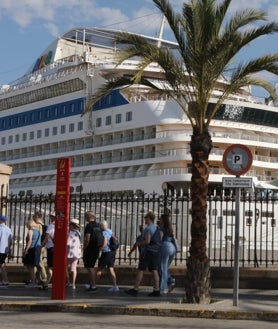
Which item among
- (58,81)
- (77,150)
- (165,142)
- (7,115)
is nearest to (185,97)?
(165,142)

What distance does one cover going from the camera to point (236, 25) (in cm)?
1245

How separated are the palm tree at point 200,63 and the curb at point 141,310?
0.94 meters

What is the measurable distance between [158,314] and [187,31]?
16.8ft

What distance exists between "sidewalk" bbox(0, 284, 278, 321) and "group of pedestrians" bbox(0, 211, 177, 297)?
389 millimetres

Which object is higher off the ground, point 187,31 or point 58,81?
point 58,81

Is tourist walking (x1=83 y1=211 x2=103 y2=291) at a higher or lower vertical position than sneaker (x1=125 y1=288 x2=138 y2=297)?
higher

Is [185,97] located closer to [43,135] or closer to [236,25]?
[236,25]

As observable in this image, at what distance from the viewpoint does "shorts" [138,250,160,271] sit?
1329 cm

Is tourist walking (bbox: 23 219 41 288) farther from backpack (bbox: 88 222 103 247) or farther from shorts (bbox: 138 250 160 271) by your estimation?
shorts (bbox: 138 250 160 271)

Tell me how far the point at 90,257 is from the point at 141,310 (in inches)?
100

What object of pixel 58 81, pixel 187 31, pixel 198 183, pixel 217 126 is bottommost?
pixel 198 183

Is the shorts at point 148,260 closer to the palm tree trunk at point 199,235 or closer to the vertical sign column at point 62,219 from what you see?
the palm tree trunk at point 199,235

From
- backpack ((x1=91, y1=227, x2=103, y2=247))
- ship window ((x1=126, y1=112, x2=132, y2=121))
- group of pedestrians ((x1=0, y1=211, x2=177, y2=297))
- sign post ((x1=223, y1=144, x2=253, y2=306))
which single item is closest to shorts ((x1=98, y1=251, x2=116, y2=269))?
group of pedestrians ((x1=0, y1=211, x2=177, y2=297))

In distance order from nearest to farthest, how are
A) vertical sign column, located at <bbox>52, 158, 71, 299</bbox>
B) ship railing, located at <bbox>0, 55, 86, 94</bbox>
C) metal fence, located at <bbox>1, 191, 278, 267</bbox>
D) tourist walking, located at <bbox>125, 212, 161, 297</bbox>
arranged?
vertical sign column, located at <bbox>52, 158, 71, 299</bbox> → tourist walking, located at <bbox>125, 212, 161, 297</bbox> → metal fence, located at <bbox>1, 191, 278, 267</bbox> → ship railing, located at <bbox>0, 55, 86, 94</bbox>
